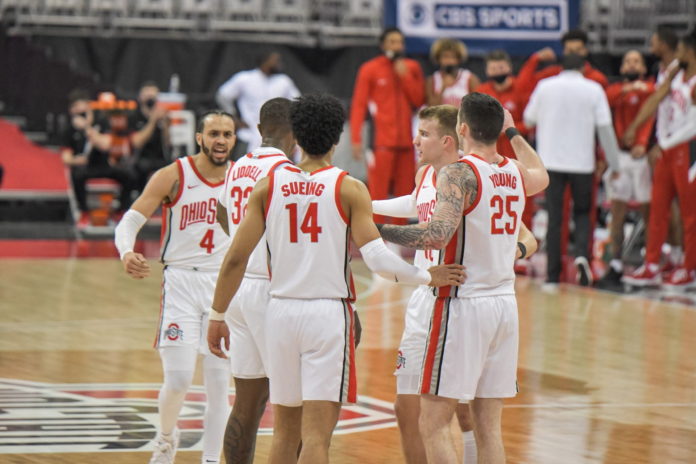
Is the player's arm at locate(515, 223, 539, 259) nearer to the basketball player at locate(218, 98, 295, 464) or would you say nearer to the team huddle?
the team huddle

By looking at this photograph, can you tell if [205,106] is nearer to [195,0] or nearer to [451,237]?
[195,0]

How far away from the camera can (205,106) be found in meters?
18.8

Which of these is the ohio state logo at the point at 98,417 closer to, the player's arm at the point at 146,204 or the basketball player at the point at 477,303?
the player's arm at the point at 146,204

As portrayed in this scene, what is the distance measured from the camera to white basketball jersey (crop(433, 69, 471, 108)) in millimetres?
13484

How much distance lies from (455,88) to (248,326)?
27.7 feet

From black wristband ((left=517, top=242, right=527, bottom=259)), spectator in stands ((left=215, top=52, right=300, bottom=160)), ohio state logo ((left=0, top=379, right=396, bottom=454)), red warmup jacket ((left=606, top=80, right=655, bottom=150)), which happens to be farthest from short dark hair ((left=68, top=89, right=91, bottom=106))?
black wristband ((left=517, top=242, right=527, bottom=259))

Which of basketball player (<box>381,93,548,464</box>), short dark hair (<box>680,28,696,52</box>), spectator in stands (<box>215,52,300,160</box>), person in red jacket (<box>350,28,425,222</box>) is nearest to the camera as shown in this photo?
basketball player (<box>381,93,548,464</box>)

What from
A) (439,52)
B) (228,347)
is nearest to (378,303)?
(439,52)

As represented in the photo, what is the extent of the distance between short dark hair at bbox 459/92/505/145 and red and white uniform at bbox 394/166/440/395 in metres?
0.56

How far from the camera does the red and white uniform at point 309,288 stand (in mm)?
4898

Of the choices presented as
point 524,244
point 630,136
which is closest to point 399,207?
point 524,244

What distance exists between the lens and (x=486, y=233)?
16.8ft

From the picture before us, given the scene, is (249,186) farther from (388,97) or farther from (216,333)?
(388,97)

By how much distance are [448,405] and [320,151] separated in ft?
3.73
